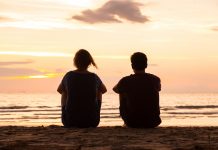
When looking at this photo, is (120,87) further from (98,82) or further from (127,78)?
(98,82)

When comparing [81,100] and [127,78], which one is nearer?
[127,78]

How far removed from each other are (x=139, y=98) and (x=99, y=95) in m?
0.92

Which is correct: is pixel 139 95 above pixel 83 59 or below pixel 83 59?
below

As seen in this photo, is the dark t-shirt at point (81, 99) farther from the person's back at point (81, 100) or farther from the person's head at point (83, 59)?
the person's head at point (83, 59)

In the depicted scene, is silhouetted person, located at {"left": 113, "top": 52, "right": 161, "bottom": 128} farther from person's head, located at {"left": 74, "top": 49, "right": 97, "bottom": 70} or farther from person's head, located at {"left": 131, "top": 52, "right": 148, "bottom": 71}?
person's head, located at {"left": 74, "top": 49, "right": 97, "bottom": 70}

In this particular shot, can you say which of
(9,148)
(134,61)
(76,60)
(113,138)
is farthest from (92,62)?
(9,148)

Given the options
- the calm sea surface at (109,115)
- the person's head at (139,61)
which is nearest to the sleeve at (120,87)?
the person's head at (139,61)

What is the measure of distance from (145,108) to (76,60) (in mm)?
1702

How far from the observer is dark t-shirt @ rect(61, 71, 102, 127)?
841 cm

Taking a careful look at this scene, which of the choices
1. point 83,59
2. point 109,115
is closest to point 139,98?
point 83,59

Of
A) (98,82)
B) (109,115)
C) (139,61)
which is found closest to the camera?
(139,61)

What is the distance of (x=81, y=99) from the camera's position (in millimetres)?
8500

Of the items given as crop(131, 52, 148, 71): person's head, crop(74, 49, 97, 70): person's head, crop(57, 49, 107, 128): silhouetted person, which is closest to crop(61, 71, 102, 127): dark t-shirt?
crop(57, 49, 107, 128): silhouetted person

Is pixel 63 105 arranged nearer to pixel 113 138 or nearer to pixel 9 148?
pixel 113 138
